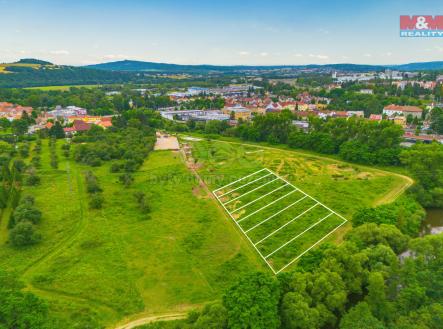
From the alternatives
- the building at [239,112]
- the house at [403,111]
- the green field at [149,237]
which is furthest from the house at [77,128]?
the house at [403,111]

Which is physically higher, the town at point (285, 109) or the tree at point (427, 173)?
the town at point (285, 109)

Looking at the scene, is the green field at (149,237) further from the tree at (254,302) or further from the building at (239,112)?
the building at (239,112)

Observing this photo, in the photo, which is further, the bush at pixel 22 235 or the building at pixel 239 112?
the building at pixel 239 112

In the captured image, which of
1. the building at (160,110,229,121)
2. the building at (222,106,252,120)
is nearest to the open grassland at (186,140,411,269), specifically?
the building at (160,110,229,121)

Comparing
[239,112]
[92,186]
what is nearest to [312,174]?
[92,186]

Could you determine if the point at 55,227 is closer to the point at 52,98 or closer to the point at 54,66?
the point at 52,98
